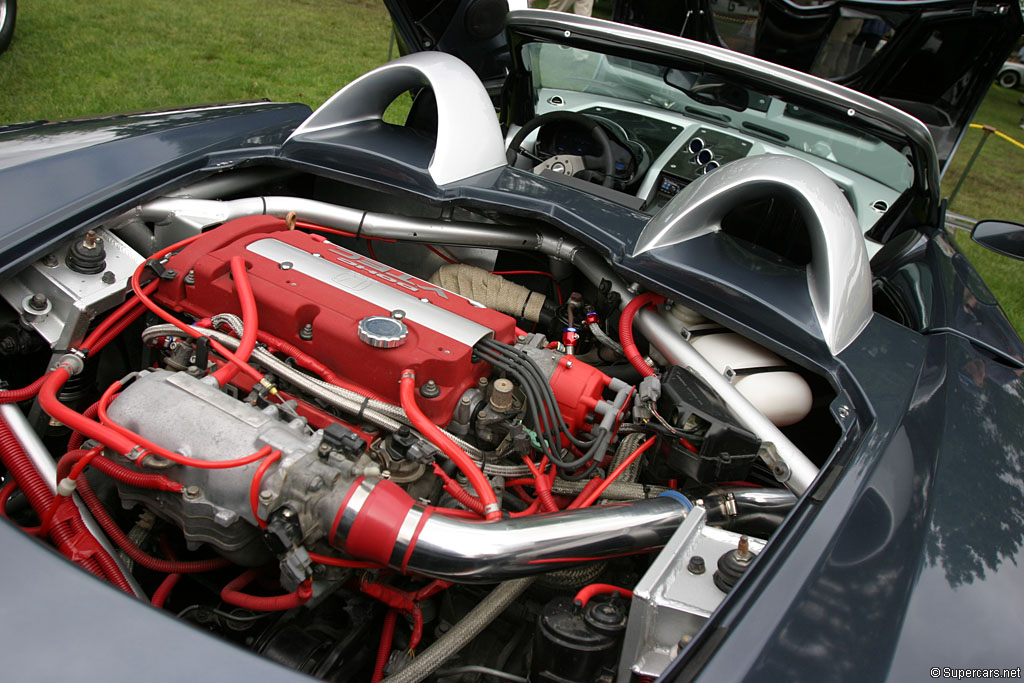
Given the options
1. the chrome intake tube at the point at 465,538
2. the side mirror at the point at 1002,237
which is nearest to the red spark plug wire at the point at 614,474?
the chrome intake tube at the point at 465,538

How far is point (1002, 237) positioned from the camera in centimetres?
226

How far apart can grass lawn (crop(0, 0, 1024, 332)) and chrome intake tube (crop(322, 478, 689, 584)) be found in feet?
9.42

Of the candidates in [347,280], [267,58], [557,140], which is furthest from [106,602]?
[267,58]

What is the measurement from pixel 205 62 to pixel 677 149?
553cm

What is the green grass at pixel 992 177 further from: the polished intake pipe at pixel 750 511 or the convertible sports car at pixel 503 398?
the polished intake pipe at pixel 750 511

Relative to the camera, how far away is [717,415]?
1428 millimetres

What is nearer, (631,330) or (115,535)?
(115,535)

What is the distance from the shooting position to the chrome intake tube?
3.69 feet

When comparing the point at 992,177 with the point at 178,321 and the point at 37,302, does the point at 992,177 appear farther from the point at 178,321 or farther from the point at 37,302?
the point at 37,302

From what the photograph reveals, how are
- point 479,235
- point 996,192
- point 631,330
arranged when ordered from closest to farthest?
point 631,330, point 479,235, point 996,192

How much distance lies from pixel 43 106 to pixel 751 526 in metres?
5.38

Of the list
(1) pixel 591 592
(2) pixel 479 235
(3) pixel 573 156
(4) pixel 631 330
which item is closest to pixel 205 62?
(3) pixel 573 156

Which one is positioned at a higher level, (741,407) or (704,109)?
(704,109)

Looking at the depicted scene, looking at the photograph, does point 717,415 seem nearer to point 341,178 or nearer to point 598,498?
point 598,498
